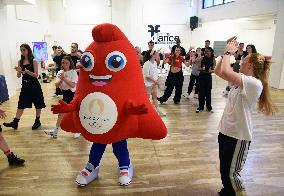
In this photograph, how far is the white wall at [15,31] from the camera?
6.27 metres

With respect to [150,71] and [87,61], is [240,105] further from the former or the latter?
[150,71]

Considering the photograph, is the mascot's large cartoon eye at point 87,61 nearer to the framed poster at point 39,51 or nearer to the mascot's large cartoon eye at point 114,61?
the mascot's large cartoon eye at point 114,61

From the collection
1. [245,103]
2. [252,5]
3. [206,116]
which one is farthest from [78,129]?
[252,5]

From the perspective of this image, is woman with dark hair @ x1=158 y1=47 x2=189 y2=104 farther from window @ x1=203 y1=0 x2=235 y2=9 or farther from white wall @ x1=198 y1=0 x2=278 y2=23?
window @ x1=203 y1=0 x2=235 y2=9

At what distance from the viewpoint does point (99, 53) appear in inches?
86.4

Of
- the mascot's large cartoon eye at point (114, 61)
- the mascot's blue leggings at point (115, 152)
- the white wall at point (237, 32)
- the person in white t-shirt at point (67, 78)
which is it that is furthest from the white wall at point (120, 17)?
the mascot's large cartoon eye at point (114, 61)

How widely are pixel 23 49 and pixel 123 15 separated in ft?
27.4

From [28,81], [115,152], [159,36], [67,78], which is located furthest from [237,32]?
[115,152]

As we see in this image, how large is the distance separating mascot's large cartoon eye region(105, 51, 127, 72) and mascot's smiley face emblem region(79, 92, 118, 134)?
249 mm

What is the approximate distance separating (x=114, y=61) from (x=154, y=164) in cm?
148

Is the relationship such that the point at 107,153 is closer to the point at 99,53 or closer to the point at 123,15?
the point at 99,53

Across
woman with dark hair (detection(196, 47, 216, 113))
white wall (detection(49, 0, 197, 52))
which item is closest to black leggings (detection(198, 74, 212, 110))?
woman with dark hair (detection(196, 47, 216, 113))

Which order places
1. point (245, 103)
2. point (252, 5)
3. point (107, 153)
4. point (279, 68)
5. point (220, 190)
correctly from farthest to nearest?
1. point (252, 5)
2. point (279, 68)
3. point (107, 153)
4. point (220, 190)
5. point (245, 103)

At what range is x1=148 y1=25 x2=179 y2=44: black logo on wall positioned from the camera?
11.2 meters
